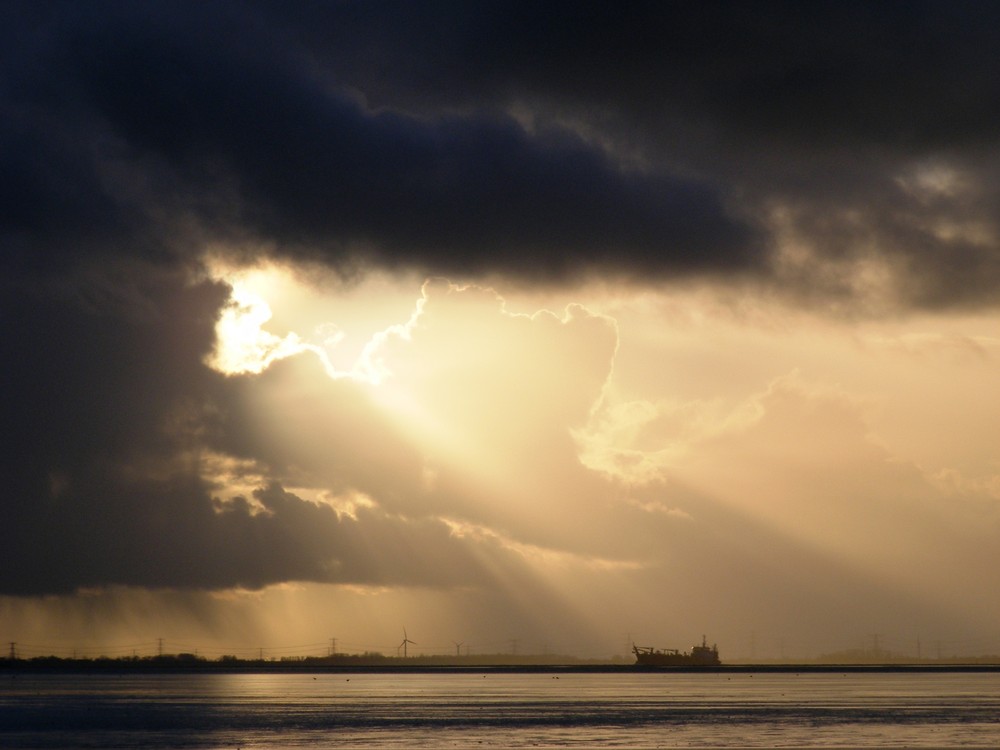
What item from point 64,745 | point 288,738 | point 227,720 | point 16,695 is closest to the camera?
point 64,745

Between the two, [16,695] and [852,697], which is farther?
[16,695]

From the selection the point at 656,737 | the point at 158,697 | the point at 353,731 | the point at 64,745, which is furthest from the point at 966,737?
the point at 158,697

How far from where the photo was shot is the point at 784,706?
152 m

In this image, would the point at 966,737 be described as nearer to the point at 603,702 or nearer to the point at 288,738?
the point at 288,738

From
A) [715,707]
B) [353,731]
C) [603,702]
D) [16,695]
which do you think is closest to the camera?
[353,731]

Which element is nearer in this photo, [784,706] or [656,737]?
[656,737]

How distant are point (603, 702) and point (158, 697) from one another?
221 feet

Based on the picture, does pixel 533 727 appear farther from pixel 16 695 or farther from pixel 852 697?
pixel 16 695

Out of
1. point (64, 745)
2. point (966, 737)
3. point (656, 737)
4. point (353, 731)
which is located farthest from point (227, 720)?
point (966, 737)

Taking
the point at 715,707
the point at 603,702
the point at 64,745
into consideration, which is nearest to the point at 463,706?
the point at 603,702

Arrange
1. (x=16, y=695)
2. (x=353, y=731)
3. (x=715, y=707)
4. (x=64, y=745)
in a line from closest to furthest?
(x=64, y=745)
(x=353, y=731)
(x=715, y=707)
(x=16, y=695)

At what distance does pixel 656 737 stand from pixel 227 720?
45.9 m

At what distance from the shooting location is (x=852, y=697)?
7126 inches

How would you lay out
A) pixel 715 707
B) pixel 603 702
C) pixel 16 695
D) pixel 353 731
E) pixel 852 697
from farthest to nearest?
pixel 16 695 → pixel 852 697 → pixel 603 702 → pixel 715 707 → pixel 353 731
